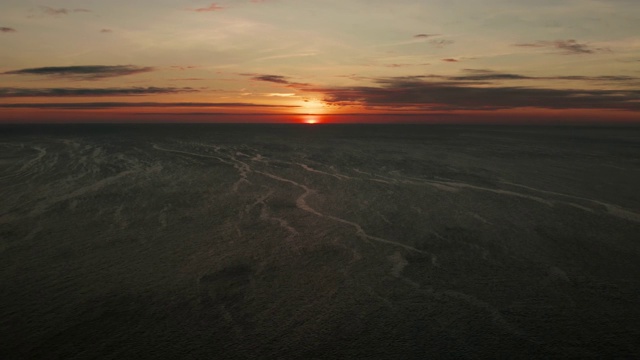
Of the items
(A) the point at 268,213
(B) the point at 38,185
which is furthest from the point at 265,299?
(B) the point at 38,185

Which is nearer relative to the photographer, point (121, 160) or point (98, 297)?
point (98, 297)

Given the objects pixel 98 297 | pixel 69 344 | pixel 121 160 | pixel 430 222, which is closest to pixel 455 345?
pixel 69 344

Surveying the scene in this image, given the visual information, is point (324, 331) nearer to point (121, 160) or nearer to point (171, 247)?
point (171, 247)

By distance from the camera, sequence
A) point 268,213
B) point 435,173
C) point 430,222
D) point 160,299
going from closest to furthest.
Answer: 1. point 160,299
2. point 430,222
3. point 268,213
4. point 435,173

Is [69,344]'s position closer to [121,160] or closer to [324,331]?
[324,331]

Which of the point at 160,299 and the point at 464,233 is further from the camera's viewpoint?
the point at 464,233

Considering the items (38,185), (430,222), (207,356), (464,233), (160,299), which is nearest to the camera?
(207,356)
